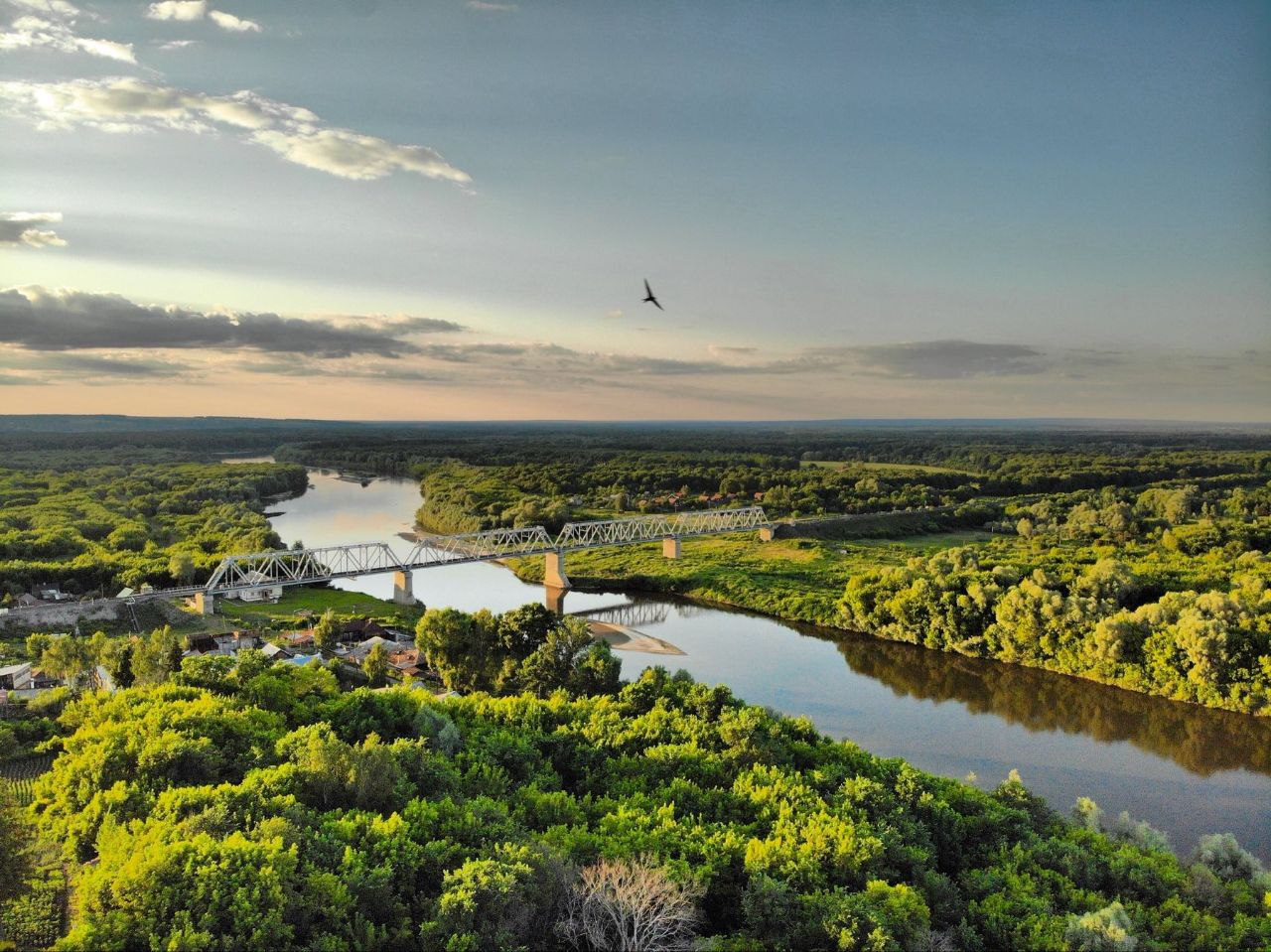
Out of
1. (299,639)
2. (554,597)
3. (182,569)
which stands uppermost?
(182,569)

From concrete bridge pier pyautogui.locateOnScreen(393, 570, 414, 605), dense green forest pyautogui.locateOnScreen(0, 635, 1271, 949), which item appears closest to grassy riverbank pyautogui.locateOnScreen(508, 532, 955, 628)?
concrete bridge pier pyautogui.locateOnScreen(393, 570, 414, 605)

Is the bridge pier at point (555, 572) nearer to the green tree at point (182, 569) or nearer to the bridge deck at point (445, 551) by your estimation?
the bridge deck at point (445, 551)

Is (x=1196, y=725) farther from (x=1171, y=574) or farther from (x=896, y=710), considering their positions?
(x=1171, y=574)

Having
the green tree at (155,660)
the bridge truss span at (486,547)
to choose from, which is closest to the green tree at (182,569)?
the bridge truss span at (486,547)

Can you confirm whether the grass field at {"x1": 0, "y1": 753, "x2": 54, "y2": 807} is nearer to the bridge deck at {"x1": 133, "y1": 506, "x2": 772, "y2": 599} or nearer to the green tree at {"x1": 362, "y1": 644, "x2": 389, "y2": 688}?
the green tree at {"x1": 362, "y1": 644, "x2": 389, "y2": 688}

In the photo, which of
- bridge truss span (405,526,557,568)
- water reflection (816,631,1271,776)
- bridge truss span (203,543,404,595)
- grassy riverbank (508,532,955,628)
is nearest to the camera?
water reflection (816,631,1271,776)

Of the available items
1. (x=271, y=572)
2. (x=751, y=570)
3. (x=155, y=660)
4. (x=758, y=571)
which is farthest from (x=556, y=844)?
(x=751, y=570)

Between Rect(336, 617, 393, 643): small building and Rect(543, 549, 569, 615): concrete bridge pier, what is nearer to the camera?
Rect(336, 617, 393, 643): small building

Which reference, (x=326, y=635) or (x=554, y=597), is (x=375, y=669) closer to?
(x=326, y=635)
